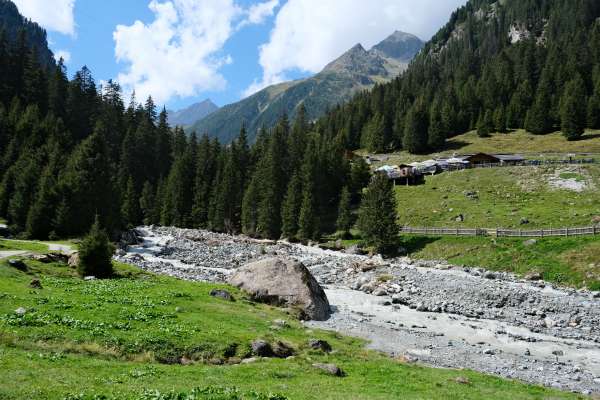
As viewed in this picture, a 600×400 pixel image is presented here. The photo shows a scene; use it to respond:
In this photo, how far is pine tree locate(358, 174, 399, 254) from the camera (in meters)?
67.1

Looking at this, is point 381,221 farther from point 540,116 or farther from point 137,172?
point 540,116

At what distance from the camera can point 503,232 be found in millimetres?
59719

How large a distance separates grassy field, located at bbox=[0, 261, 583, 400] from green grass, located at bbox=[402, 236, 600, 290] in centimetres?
3038

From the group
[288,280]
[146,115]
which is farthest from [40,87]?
[288,280]

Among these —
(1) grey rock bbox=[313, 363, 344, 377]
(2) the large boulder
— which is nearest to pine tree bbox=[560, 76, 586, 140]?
(2) the large boulder

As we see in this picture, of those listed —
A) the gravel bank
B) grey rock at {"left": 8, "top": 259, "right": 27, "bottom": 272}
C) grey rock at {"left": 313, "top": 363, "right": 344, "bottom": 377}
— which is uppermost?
grey rock at {"left": 8, "top": 259, "right": 27, "bottom": 272}

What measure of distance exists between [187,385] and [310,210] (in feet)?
228

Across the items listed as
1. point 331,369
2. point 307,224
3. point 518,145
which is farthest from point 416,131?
point 331,369

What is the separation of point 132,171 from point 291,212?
2306 inches

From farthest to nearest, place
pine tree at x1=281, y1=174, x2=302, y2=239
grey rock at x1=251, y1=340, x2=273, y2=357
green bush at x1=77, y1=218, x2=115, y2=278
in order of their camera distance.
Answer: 1. pine tree at x1=281, y1=174, x2=302, y2=239
2. green bush at x1=77, y1=218, x2=115, y2=278
3. grey rock at x1=251, y1=340, x2=273, y2=357

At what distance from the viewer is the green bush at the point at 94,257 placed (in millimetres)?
35694

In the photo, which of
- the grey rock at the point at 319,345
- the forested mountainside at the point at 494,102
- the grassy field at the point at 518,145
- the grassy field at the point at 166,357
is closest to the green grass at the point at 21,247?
the grassy field at the point at 166,357

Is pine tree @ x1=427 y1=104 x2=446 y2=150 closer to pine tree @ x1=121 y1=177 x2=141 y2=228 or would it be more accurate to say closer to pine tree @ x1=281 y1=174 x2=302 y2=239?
pine tree @ x1=281 y1=174 x2=302 y2=239

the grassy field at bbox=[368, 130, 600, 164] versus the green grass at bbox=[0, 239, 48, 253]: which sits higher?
the grassy field at bbox=[368, 130, 600, 164]
